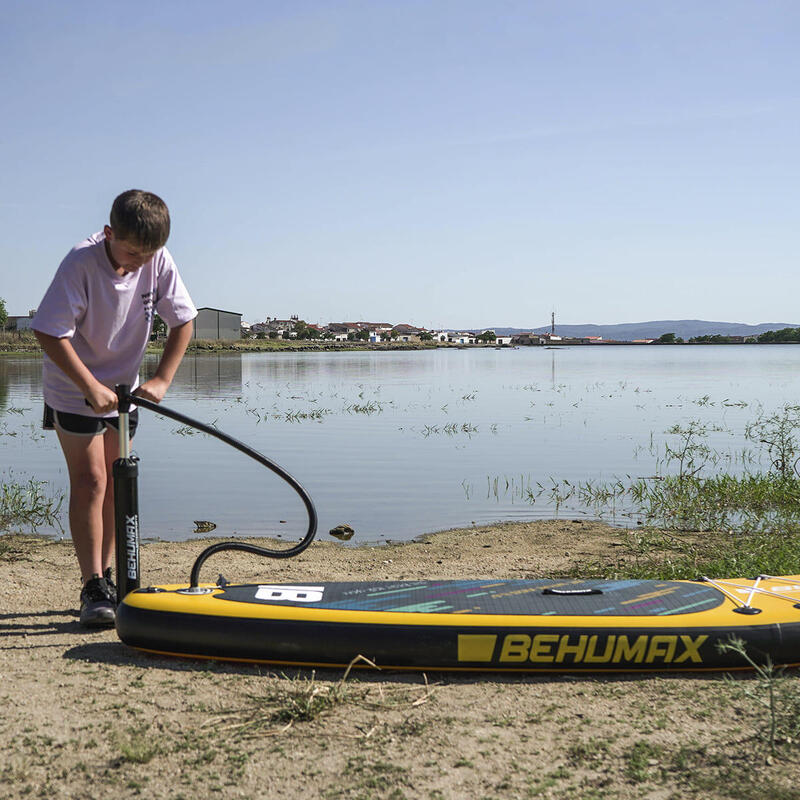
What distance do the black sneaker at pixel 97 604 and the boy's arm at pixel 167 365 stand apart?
3.25ft

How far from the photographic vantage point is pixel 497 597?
3.68m

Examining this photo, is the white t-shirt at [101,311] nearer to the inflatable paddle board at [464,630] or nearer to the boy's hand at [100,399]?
the boy's hand at [100,399]

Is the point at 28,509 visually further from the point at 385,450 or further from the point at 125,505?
the point at 385,450

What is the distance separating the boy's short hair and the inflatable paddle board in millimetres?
1631

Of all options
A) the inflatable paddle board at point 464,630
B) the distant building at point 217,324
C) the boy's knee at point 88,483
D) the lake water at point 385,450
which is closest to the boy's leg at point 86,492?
the boy's knee at point 88,483

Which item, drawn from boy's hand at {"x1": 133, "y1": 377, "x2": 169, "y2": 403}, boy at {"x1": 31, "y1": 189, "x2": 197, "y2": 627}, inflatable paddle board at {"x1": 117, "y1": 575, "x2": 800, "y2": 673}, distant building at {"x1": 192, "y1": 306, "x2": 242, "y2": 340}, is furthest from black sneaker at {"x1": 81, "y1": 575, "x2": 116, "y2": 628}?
distant building at {"x1": 192, "y1": 306, "x2": 242, "y2": 340}

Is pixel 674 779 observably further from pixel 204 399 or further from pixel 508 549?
pixel 204 399

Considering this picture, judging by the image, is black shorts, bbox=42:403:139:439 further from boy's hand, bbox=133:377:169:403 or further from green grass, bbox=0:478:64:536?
green grass, bbox=0:478:64:536

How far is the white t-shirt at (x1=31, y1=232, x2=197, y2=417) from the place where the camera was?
3721mm

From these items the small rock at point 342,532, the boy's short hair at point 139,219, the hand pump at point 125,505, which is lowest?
the small rock at point 342,532

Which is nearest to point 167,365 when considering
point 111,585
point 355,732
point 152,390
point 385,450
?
point 152,390

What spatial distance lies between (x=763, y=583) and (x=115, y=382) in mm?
3402

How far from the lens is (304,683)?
10.7 feet

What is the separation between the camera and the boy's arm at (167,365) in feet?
12.6
